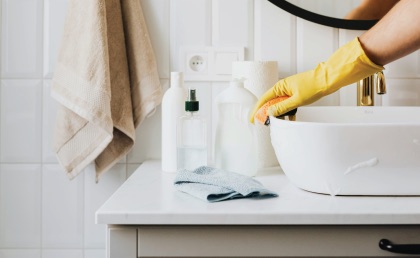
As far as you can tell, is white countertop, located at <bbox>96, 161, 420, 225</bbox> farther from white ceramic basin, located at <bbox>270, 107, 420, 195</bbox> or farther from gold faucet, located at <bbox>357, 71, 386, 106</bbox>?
gold faucet, located at <bbox>357, 71, 386, 106</bbox>

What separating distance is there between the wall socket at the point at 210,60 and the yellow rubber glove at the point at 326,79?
0.30 meters

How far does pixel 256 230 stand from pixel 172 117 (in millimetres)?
424

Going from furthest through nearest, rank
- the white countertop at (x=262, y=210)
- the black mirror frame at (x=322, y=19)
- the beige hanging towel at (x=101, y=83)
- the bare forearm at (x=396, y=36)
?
the black mirror frame at (x=322, y=19) → the beige hanging towel at (x=101, y=83) → the bare forearm at (x=396, y=36) → the white countertop at (x=262, y=210)

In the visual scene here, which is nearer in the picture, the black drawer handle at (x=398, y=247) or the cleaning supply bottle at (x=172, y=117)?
the black drawer handle at (x=398, y=247)

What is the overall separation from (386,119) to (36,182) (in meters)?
0.93

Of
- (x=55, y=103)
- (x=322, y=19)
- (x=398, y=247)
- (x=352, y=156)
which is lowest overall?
(x=398, y=247)

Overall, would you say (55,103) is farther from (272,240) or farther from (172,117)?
(272,240)

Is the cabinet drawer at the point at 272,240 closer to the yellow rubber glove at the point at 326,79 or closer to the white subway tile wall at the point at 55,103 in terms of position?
the yellow rubber glove at the point at 326,79

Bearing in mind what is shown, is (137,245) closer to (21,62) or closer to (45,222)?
(45,222)

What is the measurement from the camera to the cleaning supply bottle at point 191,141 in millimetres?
1138

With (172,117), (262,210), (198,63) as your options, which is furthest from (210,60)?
(262,210)

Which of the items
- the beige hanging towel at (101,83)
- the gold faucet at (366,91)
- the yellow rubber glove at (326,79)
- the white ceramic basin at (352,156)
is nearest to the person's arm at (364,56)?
the yellow rubber glove at (326,79)

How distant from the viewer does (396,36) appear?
0.98 metres

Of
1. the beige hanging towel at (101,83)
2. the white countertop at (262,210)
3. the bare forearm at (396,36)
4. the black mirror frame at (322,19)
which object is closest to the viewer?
the white countertop at (262,210)
